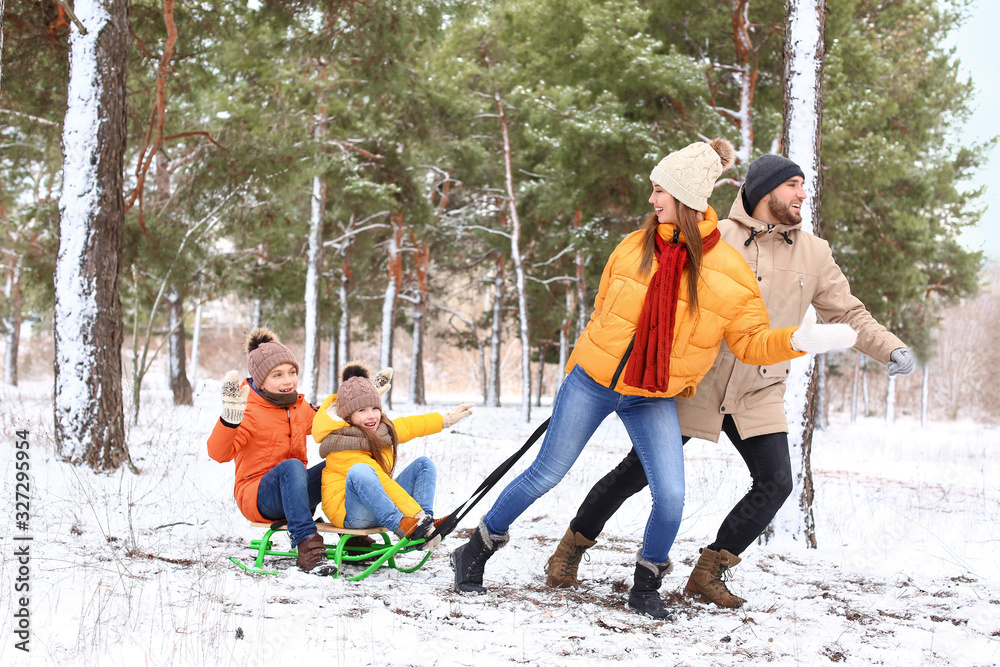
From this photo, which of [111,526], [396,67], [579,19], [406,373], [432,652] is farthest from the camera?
[406,373]

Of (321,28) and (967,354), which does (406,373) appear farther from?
(321,28)

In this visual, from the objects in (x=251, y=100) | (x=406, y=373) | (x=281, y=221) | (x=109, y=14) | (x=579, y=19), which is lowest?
(x=406, y=373)

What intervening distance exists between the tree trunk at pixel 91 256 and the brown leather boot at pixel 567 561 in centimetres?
384

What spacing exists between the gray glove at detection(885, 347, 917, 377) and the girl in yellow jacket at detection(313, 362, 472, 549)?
194 cm

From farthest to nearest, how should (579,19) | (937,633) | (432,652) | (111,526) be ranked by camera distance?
1. (579,19)
2. (111,526)
3. (937,633)
4. (432,652)

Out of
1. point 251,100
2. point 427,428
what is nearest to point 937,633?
point 427,428

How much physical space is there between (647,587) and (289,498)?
179 centimetres

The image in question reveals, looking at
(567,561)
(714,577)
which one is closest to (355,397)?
(567,561)

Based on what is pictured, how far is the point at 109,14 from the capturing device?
234 inches

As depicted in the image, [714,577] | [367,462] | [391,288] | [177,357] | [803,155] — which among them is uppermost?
[391,288]

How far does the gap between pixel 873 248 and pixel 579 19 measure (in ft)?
26.0

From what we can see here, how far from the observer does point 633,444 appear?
3.29 metres

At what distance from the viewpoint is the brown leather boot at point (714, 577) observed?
3.46 metres

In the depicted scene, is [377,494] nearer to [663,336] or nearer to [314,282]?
[663,336]
